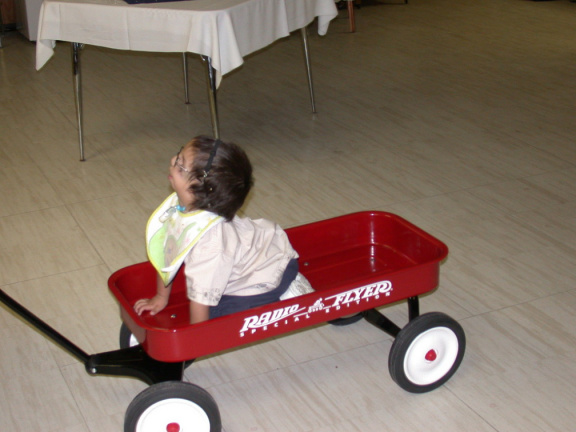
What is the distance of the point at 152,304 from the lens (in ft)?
5.79

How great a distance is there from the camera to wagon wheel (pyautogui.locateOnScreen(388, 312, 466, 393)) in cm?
176

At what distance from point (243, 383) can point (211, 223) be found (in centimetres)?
47

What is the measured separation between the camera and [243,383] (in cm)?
189

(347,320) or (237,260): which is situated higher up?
(237,260)

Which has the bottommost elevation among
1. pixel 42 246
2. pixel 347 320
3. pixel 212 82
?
pixel 42 246

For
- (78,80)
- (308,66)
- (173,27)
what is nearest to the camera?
(173,27)

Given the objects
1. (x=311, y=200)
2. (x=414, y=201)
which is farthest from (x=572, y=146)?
(x=311, y=200)

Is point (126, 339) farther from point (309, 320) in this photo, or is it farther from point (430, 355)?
point (430, 355)

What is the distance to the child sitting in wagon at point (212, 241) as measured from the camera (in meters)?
1.61

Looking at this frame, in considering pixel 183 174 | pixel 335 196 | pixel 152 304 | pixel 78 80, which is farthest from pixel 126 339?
pixel 78 80

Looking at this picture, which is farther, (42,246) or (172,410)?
(42,246)

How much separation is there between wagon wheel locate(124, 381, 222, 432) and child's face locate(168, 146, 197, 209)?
380 millimetres

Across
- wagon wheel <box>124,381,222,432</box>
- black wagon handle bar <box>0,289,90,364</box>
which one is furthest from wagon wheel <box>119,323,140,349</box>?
wagon wheel <box>124,381,222,432</box>

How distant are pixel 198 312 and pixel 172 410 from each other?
203 mm
